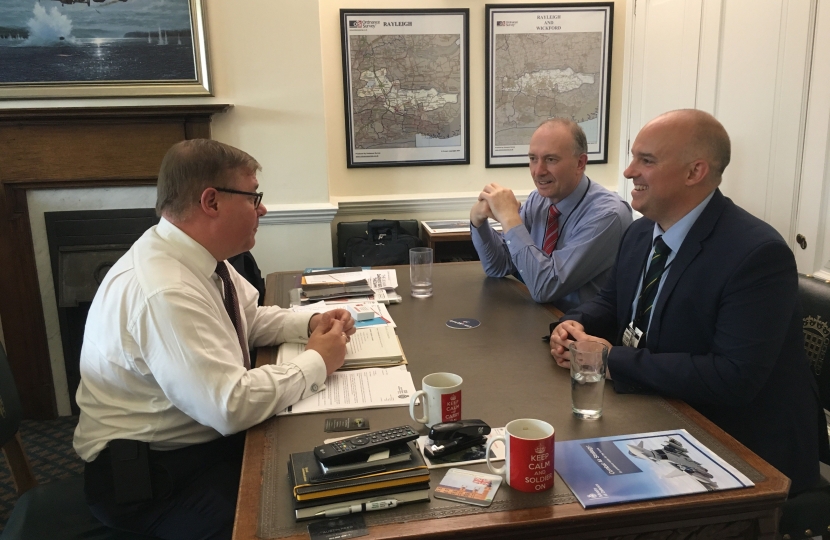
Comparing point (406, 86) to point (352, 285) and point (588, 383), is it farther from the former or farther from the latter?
point (588, 383)

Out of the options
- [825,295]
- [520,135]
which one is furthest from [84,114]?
[825,295]

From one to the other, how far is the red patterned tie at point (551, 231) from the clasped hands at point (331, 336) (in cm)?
97

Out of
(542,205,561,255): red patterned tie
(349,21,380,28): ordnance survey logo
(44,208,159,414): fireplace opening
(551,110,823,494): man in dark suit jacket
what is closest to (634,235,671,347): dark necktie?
(551,110,823,494): man in dark suit jacket

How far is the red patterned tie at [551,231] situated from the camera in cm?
237

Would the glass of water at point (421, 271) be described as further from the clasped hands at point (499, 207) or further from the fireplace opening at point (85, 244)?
the fireplace opening at point (85, 244)

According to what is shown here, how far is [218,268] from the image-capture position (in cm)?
153

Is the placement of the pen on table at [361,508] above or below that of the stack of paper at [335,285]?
below

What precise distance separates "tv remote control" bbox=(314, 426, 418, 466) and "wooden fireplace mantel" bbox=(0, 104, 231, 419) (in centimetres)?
233

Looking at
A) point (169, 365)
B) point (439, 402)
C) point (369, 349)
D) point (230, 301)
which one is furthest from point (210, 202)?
point (439, 402)

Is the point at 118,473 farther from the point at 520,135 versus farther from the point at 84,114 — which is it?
the point at 520,135

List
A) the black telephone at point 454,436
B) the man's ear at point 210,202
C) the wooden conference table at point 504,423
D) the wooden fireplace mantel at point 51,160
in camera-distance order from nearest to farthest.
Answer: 1. the wooden conference table at point 504,423
2. the black telephone at point 454,436
3. the man's ear at point 210,202
4. the wooden fireplace mantel at point 51,160

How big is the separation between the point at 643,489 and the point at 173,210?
1115 millimetres

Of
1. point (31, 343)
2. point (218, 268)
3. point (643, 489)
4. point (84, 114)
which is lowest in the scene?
point (31, 343)

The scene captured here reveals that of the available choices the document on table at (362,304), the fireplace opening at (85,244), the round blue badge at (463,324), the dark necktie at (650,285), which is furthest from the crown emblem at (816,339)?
the fireplace opening at (85,244)
